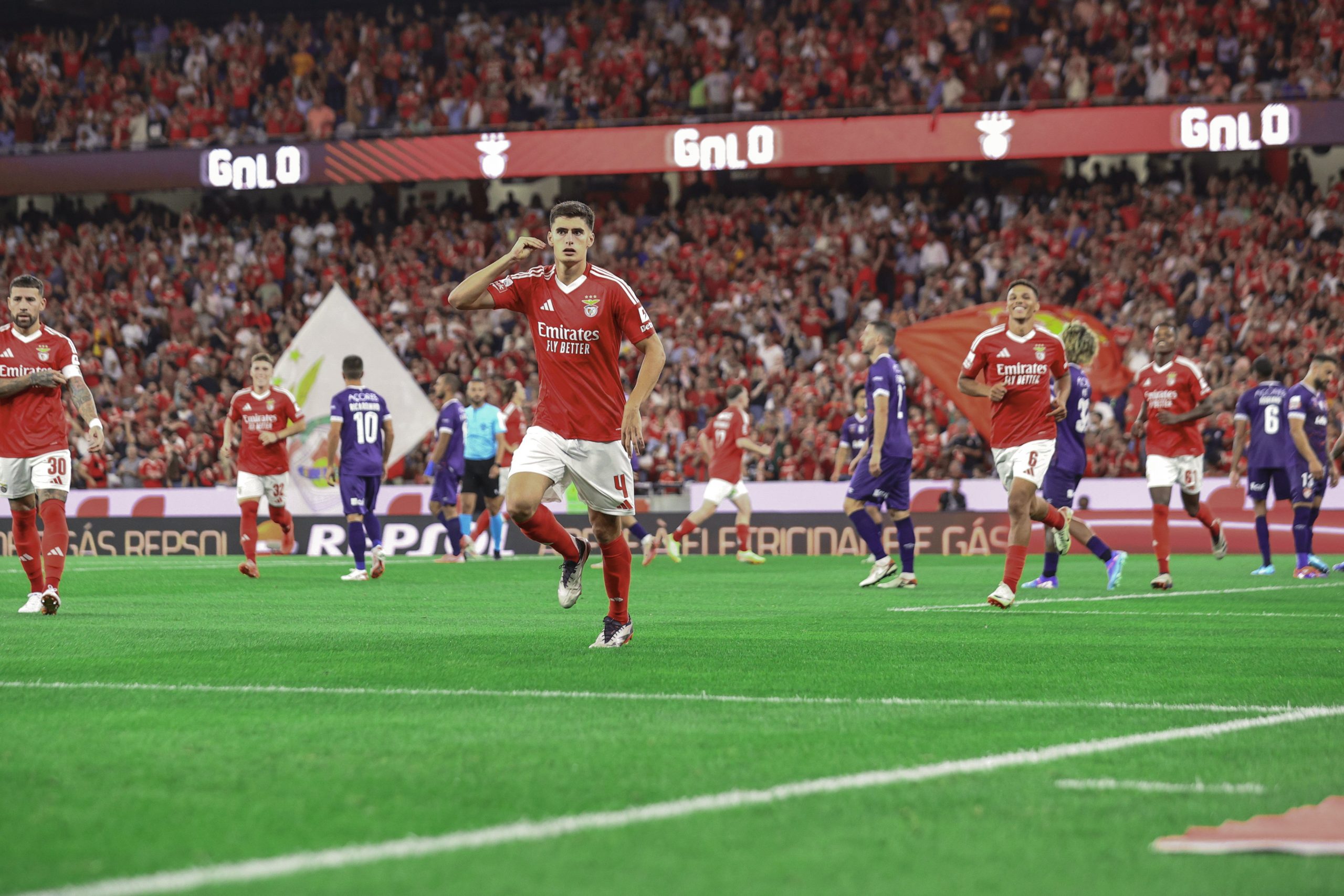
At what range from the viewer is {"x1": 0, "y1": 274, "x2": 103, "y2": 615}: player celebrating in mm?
11359

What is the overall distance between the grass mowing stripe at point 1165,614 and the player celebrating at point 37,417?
21.4 feet

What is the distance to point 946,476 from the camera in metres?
26.0

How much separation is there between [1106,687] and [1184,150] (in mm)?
25739

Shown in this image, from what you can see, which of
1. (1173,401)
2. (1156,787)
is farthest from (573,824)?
(1173,401)

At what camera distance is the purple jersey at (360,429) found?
57.7 ft

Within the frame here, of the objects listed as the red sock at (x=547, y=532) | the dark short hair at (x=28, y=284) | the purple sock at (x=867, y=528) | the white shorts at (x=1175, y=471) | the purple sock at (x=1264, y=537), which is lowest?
the purple sock at (x=1264, y=537)

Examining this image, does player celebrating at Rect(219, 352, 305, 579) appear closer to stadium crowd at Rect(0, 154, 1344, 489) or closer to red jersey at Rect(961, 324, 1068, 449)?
red jersey at Rect(961, 324, 1068, 449)

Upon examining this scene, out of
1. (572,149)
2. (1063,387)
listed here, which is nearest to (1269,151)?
(572,149)

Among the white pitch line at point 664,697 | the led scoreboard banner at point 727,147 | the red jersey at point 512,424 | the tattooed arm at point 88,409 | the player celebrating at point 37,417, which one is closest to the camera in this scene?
the white pitch line at point 664,697

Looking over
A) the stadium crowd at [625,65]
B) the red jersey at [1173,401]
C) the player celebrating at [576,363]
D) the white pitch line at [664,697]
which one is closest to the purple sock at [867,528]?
the red jersey at [1173,401]

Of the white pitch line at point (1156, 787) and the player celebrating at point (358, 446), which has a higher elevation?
the player celebrating at point (358, 446)

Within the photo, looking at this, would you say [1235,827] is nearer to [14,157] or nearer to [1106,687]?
[1106,687]

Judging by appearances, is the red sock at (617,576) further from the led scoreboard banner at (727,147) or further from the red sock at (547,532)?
the led scoreboard banner at (727,147)

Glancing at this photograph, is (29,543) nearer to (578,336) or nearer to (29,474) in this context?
(29,474)
